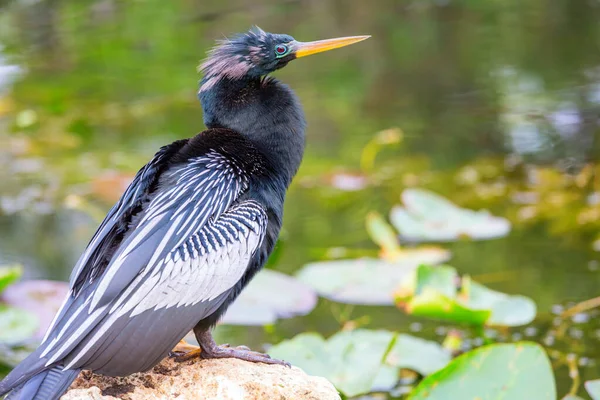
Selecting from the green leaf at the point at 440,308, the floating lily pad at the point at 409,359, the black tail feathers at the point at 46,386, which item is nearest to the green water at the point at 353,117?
the floating lily pad at the point at 409,359

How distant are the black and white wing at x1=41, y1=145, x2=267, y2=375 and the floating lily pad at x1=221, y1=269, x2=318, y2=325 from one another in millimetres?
1408

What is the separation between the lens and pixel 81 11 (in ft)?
29.5

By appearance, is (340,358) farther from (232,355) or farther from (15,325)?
(15,325)

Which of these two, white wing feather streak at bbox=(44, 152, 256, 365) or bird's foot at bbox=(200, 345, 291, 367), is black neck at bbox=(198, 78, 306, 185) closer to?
white wing feather streak at bbox=(44, 152, 256, 365)

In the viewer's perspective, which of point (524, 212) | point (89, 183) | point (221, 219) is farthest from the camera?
point (89, 183)

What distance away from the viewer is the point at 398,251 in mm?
4609

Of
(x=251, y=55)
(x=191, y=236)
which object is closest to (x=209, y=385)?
(x=191, y=236)

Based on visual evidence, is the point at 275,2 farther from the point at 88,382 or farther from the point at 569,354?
the point at 88,382

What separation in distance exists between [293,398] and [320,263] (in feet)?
6.93

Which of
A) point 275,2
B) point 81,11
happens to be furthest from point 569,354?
point 81,11

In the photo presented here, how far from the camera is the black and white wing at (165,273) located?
226 centimetres

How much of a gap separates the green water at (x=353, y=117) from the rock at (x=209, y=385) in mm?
1450

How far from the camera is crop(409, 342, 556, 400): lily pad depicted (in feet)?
9.49

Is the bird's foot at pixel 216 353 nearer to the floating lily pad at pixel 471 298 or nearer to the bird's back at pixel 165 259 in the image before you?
the bird's back at pixel 165 259
